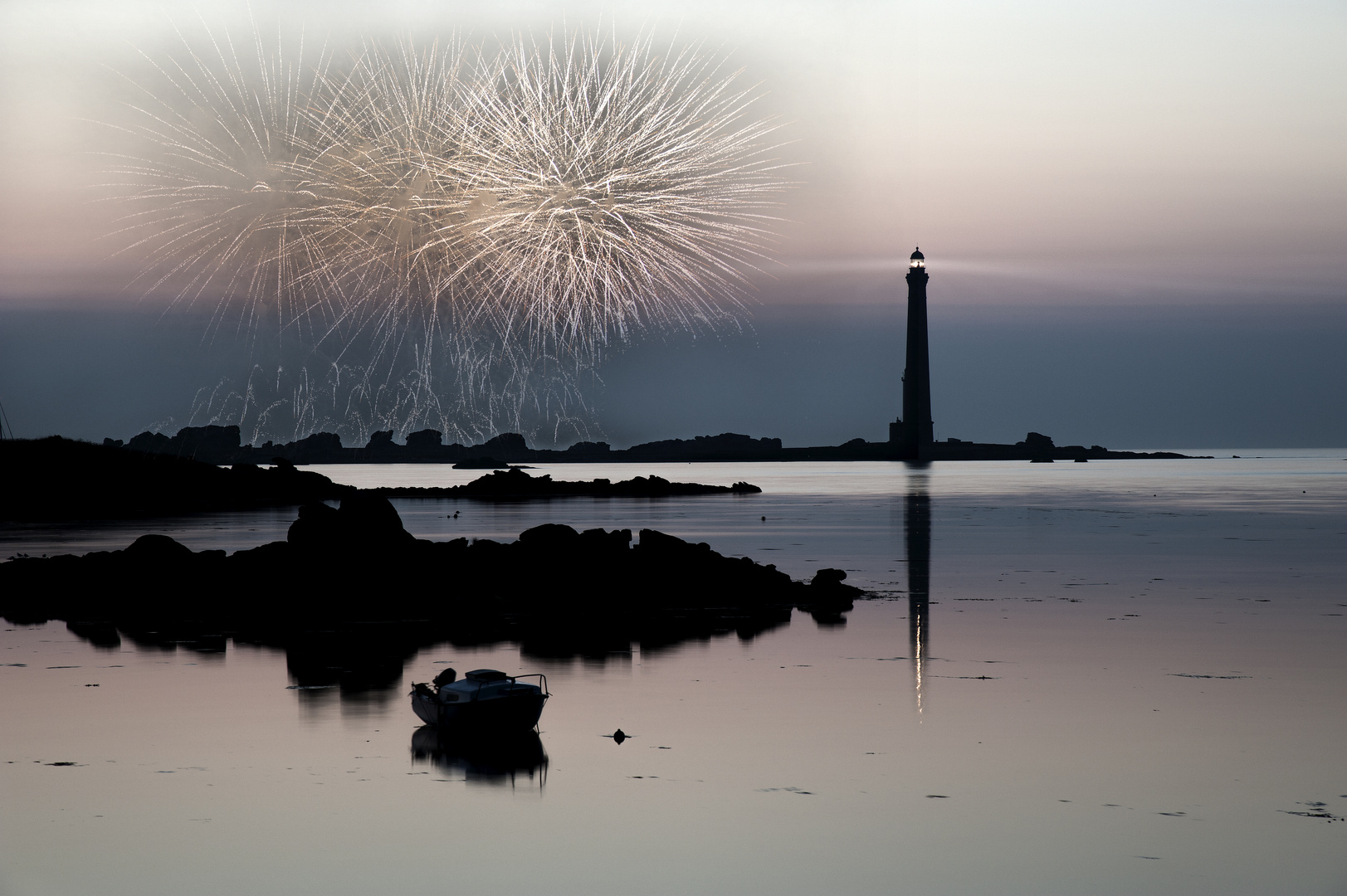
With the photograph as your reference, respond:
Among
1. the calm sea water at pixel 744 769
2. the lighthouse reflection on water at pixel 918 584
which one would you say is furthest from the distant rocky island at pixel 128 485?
the calm sea water at pixel 744 769

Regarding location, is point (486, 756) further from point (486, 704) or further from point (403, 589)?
point (403, 589)

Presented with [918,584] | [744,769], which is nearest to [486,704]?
[744,769]

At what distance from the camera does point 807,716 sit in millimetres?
31656

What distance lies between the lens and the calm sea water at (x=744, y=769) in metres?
20.8

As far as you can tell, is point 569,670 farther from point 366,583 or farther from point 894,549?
point 894,549

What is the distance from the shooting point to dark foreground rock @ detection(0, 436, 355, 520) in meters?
128

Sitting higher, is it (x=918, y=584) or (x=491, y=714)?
(x=491, y=714)

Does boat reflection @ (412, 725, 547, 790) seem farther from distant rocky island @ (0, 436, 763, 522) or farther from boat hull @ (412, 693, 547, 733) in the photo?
distant rocky island @ (0, 436, 763, 522)

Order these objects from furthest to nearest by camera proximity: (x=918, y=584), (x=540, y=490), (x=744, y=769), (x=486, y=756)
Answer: (x=540, y=490)
(x=918, y=584)
(x=486, y=756)
(x=744, y=769)

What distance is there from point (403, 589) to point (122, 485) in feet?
332

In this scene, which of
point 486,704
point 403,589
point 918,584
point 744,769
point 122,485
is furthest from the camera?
point 122,485

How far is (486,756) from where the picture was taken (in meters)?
27.6

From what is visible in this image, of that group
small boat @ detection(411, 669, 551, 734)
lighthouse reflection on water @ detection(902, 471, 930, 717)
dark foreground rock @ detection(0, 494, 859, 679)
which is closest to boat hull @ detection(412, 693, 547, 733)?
small boat @ detection(411, 669, 551, 734)

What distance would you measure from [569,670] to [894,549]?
51286mm
